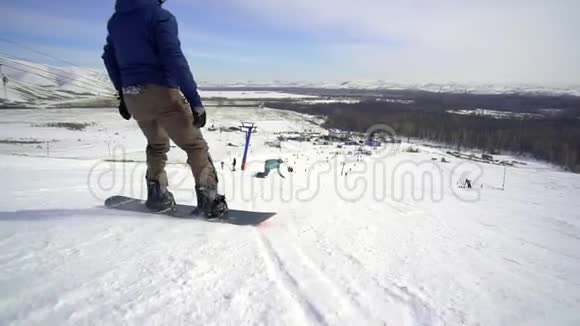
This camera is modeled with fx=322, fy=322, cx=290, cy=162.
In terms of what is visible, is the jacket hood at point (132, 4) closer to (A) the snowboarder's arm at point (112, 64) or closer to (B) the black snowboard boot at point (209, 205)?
(A) the snowboarder's arm at point (112, 64)

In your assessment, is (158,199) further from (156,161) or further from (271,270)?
(271,270)

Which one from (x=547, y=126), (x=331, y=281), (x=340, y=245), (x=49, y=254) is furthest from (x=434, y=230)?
(x=547, y=126)

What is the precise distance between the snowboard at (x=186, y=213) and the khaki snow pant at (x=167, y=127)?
1.04 feet

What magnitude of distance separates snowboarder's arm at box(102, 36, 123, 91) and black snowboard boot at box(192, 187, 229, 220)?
119 centimetres

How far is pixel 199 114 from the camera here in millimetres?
2611

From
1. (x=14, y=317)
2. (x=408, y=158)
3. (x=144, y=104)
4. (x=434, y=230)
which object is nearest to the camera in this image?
(x=14, y=317)

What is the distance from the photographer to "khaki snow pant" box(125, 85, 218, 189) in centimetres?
259

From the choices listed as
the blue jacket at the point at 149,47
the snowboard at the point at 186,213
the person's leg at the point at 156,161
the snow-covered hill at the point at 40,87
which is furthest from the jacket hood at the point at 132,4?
the snow-covered hill at the point at 40,87

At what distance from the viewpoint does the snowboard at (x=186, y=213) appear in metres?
2.81

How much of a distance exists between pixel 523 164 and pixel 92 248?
61519 millimetres

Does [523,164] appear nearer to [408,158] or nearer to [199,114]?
[408,158]

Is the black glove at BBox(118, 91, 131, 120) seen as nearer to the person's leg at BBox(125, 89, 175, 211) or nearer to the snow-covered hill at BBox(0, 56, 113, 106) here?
the person's leg at BBox(125, 89, 175, 211)

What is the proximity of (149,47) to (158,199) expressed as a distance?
142 centimetres

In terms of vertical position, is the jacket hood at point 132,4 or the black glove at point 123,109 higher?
the jacket hood at point 132,4
